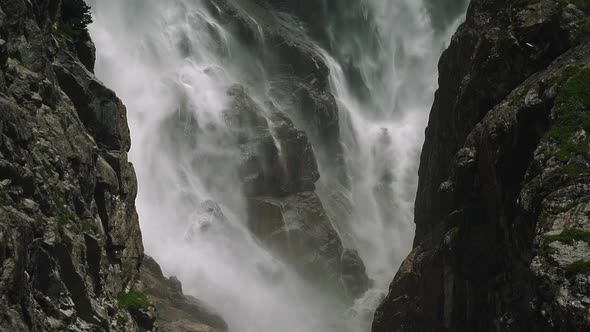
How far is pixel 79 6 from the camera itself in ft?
78.5

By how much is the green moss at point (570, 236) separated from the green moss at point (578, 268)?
66 cm

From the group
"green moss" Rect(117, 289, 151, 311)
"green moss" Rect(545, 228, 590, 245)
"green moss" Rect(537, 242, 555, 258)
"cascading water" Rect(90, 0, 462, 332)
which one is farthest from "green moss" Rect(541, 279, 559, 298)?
"cascading water" Rect(90, 0, 462, 332)

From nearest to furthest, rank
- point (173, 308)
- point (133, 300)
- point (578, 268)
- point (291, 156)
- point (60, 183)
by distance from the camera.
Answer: point (578, 268) → point (60, 183) → point (133, 300) → point (173, 308) → point (291, 156)

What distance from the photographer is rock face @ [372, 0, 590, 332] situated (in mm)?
15156

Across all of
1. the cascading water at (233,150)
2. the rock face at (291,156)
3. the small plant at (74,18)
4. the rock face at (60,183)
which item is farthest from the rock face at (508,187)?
the rock face at (291,156)

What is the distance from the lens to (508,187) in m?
19.4

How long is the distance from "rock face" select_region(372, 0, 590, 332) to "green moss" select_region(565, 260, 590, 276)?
26 mm

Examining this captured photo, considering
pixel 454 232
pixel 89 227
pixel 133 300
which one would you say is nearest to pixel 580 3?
pixel 454 232

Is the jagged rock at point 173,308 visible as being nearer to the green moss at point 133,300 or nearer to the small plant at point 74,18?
the green moss at point 133,300

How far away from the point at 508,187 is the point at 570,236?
4.66 meters

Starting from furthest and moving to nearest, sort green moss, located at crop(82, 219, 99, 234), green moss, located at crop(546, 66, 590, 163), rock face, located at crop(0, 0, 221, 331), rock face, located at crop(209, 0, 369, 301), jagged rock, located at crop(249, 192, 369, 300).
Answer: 1. rock face, located at crop(209, 0, 369, 301)
2. jagged rock, located at crop(249, 192, 369, 300)
3. green moss, located at crop(82, 219, 99, 234)
4. green moss, located at crop(546, 66, 590, 163)
5. rock face, located at crop(0, 0, 221, 331)

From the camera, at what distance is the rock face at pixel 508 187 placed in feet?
49.7

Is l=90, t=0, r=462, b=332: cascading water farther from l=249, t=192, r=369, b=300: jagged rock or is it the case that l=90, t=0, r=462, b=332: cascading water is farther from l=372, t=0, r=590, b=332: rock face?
l=372, t=0, r=590, b=332: rock face

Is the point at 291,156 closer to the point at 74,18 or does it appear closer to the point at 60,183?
the point at 74,18
